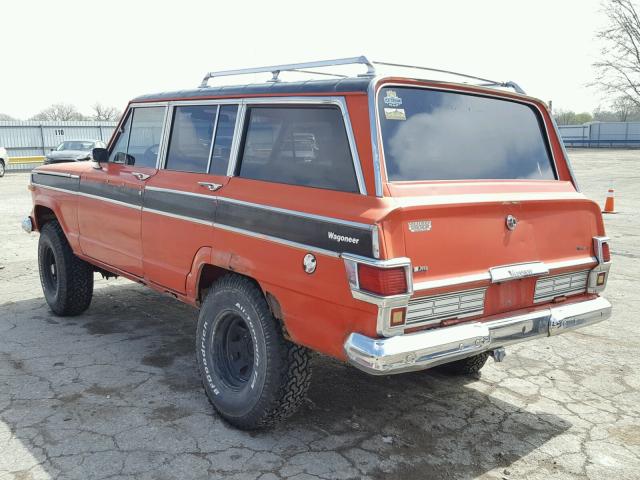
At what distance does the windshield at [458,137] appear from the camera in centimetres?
327

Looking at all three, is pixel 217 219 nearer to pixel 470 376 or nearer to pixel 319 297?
pixel 319 297

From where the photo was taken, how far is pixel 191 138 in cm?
434

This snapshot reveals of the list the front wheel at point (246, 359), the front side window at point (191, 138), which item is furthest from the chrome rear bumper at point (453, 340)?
the front side window at point (191, 138)

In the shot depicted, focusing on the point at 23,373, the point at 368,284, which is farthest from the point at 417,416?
the point at 23,373

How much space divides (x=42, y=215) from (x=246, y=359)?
11.5ft

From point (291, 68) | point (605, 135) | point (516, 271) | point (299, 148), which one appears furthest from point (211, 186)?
point (605, 135)

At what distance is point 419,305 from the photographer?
3.04 m

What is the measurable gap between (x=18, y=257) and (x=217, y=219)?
20.5 feet

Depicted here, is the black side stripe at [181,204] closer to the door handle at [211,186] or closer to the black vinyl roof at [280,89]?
the door handle at [211,186]

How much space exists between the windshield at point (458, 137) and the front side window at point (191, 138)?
1413 mm

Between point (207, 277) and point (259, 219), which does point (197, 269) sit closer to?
point (207, 277)

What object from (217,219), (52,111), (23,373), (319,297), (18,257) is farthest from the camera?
(52,111)

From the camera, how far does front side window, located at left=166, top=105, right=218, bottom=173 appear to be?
416 cm

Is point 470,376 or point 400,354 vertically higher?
point 400,354
